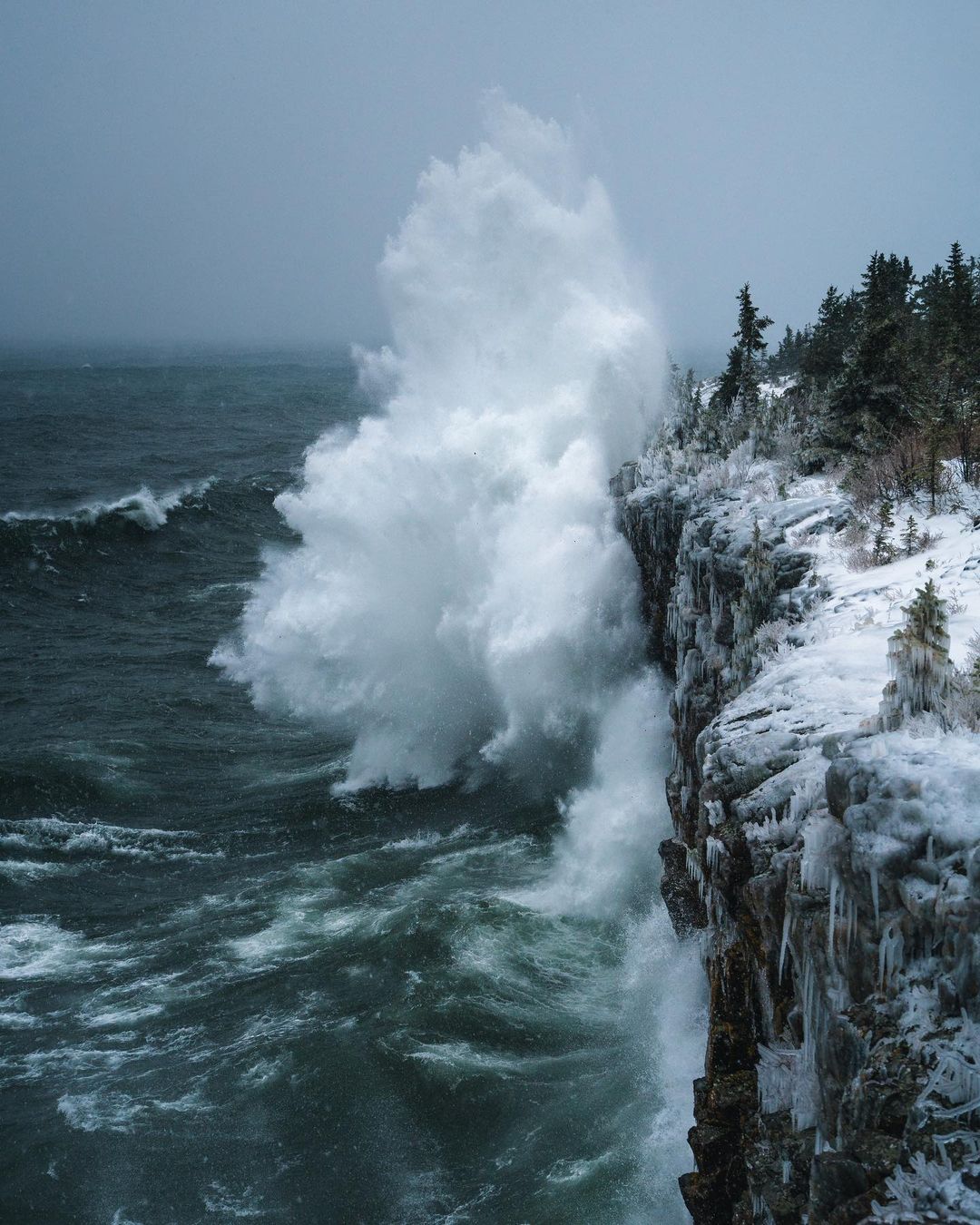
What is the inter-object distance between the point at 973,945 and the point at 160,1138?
12.1 metres

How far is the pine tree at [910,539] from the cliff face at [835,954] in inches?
87.2

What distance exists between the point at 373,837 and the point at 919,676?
16.9m

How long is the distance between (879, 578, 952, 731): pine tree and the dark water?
7.94 meters

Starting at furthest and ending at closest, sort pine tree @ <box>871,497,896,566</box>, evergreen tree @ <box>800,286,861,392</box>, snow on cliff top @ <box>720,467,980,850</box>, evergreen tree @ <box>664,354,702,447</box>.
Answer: evergreen tree @ <box>800,286,861,392</box>
evergreen tree @ <box>664,354,702,447</box>
pine tree @ <box>871,497,896,566</box>
snow on cliff top @ <box>720,467,980,850</box>

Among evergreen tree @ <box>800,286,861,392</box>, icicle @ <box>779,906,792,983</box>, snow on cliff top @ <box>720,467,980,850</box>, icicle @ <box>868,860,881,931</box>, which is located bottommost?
icicle @ <box>779,906,792,983</box>

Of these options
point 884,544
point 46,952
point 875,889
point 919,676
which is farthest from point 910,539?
point 46,952

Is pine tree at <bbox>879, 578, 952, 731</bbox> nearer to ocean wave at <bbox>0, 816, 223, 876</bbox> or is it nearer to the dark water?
the dark water

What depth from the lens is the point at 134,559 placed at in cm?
4512

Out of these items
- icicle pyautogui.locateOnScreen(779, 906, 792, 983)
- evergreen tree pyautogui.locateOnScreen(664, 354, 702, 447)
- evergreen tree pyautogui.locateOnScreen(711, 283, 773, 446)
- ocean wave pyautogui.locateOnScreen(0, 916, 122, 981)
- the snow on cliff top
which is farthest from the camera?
evergreen tree pyautogui.locateOnScreen(711, 283, 773, 446)

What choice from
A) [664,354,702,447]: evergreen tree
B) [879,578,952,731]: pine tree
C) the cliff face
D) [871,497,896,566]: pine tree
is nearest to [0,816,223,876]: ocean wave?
the cliff face

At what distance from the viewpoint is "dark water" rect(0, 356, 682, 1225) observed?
1138 centimetres

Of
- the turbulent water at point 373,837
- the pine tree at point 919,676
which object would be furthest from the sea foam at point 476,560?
the pine tree at point 919,676

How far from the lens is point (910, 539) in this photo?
11.5 metres

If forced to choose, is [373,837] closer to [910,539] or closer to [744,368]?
[910,539]
